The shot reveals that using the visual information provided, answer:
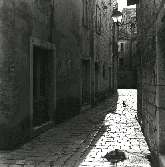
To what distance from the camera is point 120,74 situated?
1531 inches

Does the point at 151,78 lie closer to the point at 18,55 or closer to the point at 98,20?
the point at 18,55

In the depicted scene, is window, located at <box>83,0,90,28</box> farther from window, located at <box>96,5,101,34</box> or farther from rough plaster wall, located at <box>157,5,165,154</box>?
rough plaster wall, located at <box>157,5,165,154</box>

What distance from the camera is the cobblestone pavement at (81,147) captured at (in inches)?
194

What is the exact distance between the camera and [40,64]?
8.03m

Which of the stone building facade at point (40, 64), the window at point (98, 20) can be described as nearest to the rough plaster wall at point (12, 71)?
the stone building facade at point (40, 64)

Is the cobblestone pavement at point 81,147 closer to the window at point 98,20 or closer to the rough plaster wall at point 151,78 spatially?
the rough plaster wall at point 151,78

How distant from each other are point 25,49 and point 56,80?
96.8 inches

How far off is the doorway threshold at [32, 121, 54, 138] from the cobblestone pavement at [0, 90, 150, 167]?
0.38 ft

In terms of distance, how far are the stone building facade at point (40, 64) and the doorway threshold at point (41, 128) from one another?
3 cm

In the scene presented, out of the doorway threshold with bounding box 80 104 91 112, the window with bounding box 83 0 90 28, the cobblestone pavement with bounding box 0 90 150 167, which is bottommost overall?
the cobblestone pavement with bounding box 0 90 150 167

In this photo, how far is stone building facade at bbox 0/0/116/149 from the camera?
5.83 meters

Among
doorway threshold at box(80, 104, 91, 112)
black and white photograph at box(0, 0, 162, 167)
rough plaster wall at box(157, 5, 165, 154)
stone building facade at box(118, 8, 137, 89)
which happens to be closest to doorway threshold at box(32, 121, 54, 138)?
black and white photograph at box(0, 0, 162, 167)

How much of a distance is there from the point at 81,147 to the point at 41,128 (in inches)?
70.2

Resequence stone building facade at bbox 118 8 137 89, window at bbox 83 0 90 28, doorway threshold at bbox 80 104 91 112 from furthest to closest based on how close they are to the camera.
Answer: stone building facade at bbox 118 8 137 89
window at bbox 83 0 90 28
doorway threshold at bbox 80 104 91 112
